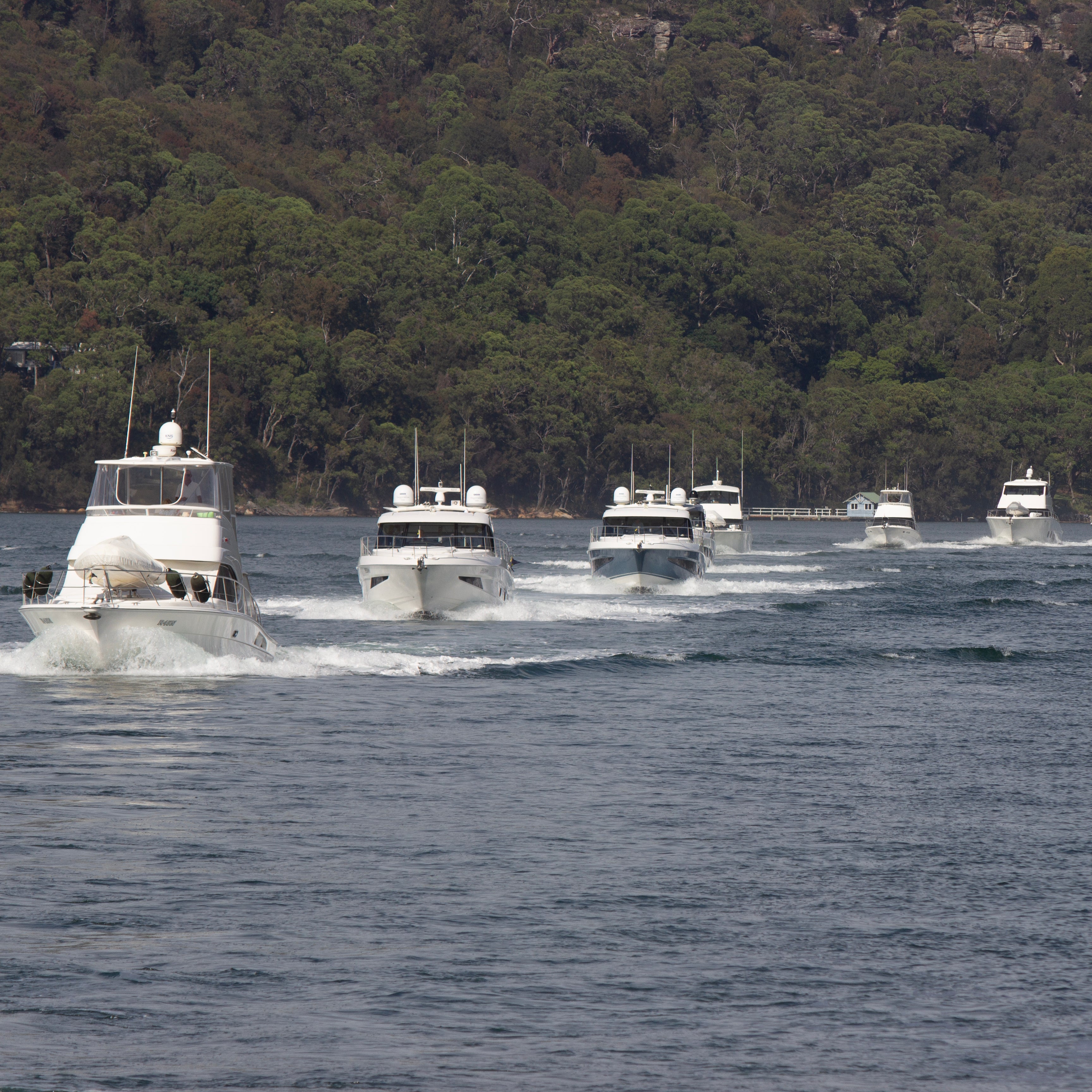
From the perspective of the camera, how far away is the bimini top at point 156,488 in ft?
117

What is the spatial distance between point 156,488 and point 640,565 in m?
31.6

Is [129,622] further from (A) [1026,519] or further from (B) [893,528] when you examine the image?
(A) [1026,519]

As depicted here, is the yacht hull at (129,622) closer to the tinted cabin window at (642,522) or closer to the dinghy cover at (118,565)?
the dinghy cover at (118,565)

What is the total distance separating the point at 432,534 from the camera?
5125 centimetres

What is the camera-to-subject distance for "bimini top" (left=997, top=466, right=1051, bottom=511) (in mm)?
134250

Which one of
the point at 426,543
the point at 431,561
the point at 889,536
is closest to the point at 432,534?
the point at 426,543

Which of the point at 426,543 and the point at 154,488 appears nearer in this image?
the point at 154,488

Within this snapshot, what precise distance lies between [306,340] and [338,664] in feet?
468

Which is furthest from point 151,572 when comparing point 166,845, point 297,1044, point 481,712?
point 297,1044

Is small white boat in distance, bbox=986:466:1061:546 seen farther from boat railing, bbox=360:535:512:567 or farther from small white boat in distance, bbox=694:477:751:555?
boat railing, bbox=360:535:512:567

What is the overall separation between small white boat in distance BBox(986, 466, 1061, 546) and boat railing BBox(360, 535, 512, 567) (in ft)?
293

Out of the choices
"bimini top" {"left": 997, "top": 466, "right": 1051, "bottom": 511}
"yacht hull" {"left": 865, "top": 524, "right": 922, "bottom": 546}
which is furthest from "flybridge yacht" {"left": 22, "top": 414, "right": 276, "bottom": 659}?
"bimini top" {"left": 997, "top": 466, "right": 1051, "bottom": 511}

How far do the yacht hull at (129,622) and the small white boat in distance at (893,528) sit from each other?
321 ft

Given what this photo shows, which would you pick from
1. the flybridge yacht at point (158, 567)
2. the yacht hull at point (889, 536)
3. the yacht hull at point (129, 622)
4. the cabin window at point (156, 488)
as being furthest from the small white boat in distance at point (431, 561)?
the yacht hull at point (889, 536)
